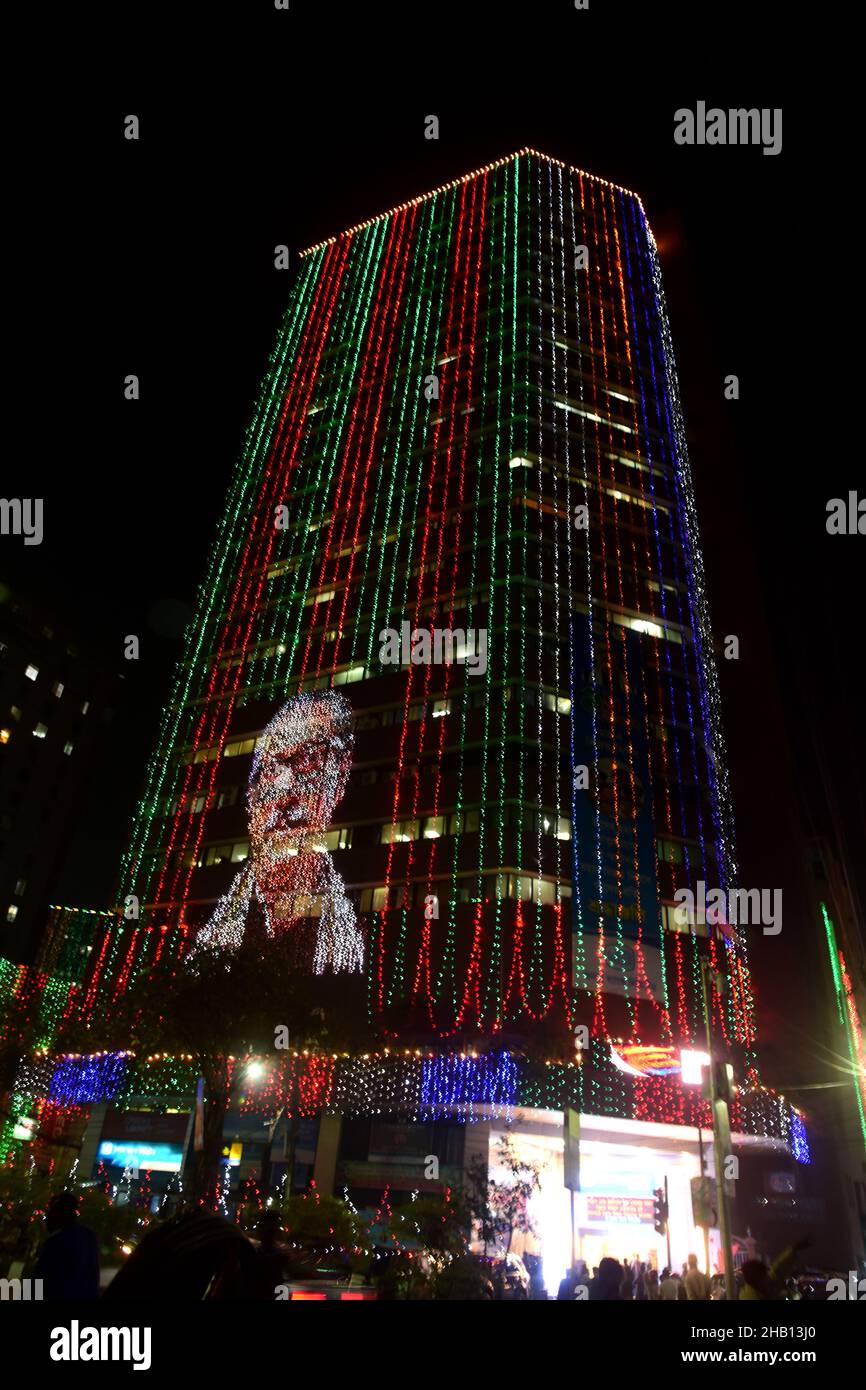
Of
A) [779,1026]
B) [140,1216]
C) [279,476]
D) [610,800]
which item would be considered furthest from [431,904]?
[279,476]

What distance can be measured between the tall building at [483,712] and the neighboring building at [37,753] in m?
25.3

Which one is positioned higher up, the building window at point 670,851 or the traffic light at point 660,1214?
the building window at point 670,851

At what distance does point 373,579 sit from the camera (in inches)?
1826

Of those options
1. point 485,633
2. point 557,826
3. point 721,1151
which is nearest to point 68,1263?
point 721,1151

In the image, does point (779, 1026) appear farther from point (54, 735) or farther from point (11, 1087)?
point (54, 735)

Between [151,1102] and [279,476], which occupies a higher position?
[279,476]

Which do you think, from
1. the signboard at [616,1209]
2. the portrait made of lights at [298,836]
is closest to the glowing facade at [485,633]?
the portrait made of lights at [298,836]

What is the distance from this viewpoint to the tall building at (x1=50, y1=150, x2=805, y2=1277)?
102 feet

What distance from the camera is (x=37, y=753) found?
70312mm

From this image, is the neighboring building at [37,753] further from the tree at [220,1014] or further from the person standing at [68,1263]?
the person standing at [68,1263]

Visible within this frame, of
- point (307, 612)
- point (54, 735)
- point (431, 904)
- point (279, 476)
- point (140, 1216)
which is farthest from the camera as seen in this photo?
point (54, 735)

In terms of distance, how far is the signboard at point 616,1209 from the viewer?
2545 cm

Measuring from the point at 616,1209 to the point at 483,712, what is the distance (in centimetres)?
1923
